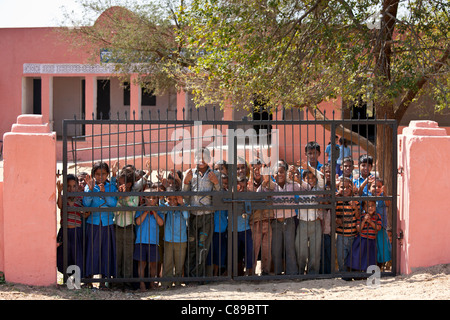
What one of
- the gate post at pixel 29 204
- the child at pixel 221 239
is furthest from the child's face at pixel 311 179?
the gate post at pixel 29 204

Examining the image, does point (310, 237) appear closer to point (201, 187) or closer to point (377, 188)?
point (377, 188)

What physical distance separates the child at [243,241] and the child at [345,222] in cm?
97

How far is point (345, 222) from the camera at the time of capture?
5.79 m

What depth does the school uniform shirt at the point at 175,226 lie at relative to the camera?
18.3 feet

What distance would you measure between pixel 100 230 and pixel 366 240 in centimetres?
284

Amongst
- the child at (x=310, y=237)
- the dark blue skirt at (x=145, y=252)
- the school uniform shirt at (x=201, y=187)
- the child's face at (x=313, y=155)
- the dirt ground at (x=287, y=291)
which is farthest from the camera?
the child's face at (x=313, y=155)

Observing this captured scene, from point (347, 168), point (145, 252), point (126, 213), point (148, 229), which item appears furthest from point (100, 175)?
point (347, 168)

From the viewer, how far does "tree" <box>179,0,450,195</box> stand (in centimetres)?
730

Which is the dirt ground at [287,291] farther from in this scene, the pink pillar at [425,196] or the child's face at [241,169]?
the child's face at [241,169]

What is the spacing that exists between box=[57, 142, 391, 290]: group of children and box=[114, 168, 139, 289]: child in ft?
0.03

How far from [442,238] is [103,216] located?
3.56 metres

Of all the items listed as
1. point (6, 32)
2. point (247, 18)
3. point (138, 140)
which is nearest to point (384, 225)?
point (247, 18)

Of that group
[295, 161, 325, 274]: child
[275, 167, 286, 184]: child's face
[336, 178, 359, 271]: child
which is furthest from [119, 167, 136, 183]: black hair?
[336, 178, 359, 271]: child

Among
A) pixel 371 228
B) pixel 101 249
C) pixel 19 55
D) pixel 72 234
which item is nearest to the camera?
pixel 72 234
